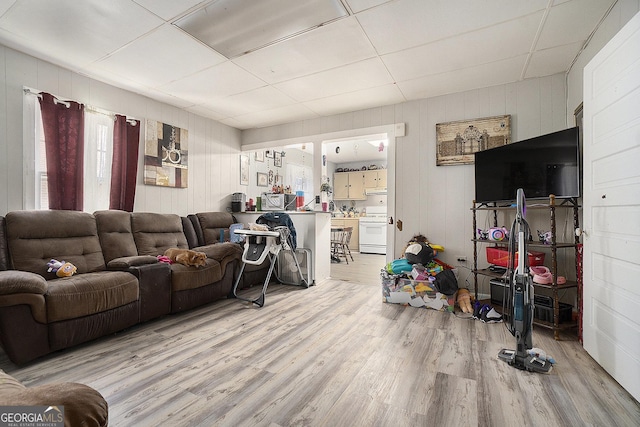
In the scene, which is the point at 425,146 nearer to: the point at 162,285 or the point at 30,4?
the point at 162,285

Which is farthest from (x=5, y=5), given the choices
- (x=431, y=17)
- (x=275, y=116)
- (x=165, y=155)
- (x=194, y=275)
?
(x=431, y=17)

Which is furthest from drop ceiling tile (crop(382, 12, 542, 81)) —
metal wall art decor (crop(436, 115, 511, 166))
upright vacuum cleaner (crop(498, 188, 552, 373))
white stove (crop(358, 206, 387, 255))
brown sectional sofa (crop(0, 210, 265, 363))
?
white stove (crop(358, 206, 387, 255))

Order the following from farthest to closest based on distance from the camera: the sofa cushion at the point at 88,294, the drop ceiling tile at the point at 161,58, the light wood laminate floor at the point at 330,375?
the drop ceiling tile at the point at 161,58 → the sofa cushion at the point at 88,294 → the light wood laminate floor at the point at 330,375

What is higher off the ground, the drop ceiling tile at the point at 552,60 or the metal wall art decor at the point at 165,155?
the drop ceiling tile at the point at 552,60

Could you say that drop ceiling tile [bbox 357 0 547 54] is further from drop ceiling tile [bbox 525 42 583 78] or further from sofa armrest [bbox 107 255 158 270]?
sofa armrest [bbox 107 255 158 270]

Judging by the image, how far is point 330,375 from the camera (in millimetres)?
1824

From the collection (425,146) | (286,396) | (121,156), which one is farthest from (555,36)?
(121,156)

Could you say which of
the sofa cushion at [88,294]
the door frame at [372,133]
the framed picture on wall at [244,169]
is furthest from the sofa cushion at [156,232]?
the door frame at [372,133]

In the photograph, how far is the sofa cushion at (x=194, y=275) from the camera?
280 centimetres

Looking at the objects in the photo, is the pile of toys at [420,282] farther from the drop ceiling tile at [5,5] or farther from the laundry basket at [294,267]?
the drop ceiling tile at [5,5]

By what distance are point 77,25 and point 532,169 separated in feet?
13.6

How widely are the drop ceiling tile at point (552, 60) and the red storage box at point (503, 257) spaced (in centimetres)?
188

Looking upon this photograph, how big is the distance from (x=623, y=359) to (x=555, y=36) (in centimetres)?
248

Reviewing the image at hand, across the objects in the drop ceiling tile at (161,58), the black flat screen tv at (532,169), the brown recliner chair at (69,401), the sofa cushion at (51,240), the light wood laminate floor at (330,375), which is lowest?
the light wood laminate floor at (330,375)
